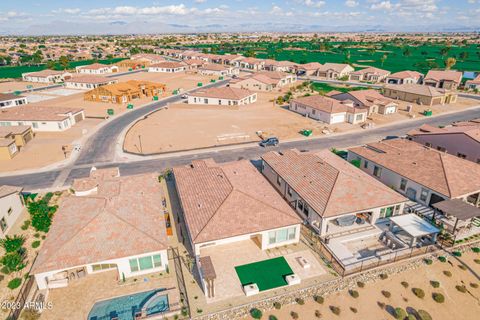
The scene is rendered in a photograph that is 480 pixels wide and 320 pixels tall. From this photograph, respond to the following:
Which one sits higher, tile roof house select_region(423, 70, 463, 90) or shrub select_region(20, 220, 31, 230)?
tile roof house select_region(423, 70, 463, 90)

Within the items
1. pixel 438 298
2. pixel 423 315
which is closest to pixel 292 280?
pixel 423 315

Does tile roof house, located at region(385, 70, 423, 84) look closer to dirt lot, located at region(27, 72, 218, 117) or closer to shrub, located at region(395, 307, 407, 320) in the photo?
dirt lot, located at region(27, 72, 218, 117)

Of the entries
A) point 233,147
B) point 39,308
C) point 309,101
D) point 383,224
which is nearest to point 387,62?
point 309,101

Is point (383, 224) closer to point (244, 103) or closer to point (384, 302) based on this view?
point (384, 302)

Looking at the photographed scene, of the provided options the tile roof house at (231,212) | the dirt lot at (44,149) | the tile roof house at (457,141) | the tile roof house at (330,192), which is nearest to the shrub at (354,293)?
the tile roof house at (330,192)

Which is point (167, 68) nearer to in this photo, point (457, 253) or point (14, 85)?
point (14, 85)

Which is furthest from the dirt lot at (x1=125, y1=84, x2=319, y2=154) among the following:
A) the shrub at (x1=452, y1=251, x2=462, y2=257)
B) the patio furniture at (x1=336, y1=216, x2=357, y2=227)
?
the shrub at (x1=452, y1=251, x2=462, y2=257)
